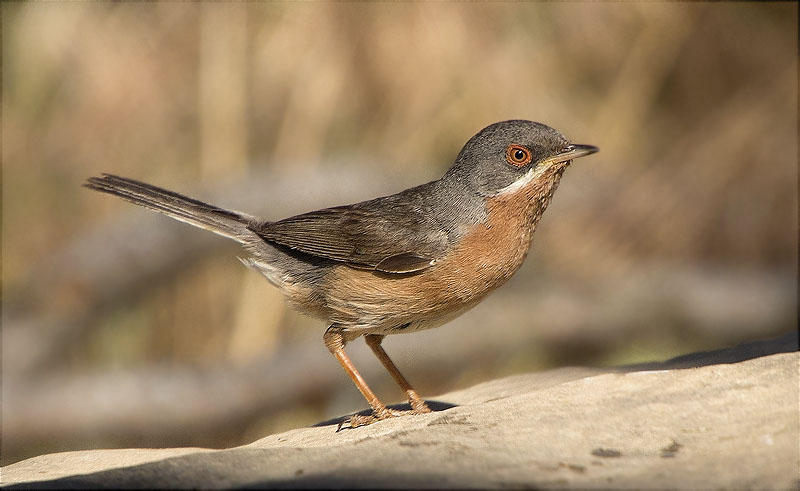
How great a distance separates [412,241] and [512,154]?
82 centimetres

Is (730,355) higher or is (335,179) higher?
(335,179)

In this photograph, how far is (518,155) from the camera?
5652mm

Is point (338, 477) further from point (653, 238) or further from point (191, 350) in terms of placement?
point (653, 238)

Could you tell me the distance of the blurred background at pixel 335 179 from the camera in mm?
9641

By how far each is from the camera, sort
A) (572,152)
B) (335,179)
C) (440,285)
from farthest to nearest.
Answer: (335,179) < (572,152) < (440,285)

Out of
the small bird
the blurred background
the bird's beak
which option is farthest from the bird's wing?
the blurred background

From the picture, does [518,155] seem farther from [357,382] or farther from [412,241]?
[357,382]

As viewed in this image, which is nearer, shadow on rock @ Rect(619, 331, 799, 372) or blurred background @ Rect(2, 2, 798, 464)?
shadow on rock @ Rect(619, 331, 799, 372)

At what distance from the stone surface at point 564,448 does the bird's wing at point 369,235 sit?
117cm

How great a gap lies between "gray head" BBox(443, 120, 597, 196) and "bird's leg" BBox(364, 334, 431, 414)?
122cm

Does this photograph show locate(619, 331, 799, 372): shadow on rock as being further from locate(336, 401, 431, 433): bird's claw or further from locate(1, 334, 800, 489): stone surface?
locate(336, 401, 431, 433): bird's claw

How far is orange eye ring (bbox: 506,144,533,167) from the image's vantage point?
5.62m

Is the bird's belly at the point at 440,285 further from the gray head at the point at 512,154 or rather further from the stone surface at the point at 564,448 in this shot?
the stone surface at the point at 564,448

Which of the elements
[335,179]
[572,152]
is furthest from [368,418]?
[335,179]
